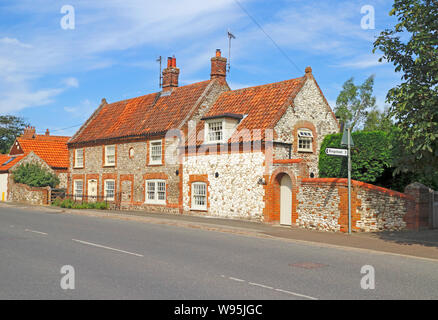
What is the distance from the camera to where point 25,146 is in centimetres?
4394

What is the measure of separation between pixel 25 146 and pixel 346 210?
35818 millimetres

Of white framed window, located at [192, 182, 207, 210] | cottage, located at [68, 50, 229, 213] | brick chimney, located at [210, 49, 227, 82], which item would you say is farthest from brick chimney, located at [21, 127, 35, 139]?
white framed window, located at [192, 182, 207, 210]

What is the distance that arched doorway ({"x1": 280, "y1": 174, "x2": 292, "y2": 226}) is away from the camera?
2077cm

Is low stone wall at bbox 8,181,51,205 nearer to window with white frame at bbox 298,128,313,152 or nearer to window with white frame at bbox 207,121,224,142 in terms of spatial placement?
window with white frame at bbox 207,121,224,142

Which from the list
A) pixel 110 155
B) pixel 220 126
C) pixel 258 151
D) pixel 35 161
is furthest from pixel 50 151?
pixel 258 151

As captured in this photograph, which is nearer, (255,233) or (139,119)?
(255,233)

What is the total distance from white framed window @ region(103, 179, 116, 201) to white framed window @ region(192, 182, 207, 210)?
876 cm

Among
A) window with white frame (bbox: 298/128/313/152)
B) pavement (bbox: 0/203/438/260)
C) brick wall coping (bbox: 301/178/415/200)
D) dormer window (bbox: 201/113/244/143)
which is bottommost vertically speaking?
pavement (bbox: 0/203/438/260)

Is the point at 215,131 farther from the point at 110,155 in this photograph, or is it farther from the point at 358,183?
the point at 110,155

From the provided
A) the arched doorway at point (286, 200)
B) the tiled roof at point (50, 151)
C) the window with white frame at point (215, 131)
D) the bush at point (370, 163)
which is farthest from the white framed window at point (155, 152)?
the tiled roof at point (50, 151)

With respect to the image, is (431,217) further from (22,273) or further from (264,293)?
(22,273)

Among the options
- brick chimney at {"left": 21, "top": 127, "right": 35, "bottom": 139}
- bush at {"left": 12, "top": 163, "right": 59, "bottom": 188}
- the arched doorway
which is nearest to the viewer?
the arched doorway

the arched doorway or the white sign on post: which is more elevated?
the white sign on post

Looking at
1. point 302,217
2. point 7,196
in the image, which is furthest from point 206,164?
point 7,196
